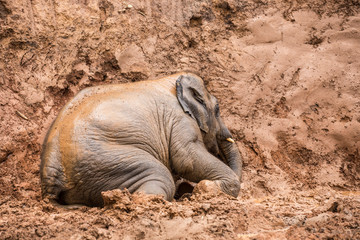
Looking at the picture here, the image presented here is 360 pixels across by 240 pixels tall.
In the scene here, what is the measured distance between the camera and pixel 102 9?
630 centimetres

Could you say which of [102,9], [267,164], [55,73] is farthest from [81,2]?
[267,164]

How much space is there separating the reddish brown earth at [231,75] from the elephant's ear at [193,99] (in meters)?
0.63

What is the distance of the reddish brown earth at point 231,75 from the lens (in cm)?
507

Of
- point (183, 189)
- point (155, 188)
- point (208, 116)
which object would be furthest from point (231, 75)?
point (155, 188)

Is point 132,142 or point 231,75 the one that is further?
point 231,75

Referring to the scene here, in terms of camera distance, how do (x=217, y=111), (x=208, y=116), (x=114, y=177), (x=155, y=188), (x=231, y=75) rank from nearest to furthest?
(x=155, y=188), (x=114, y=177), (x=208, y=116), (x=217, y=111), (x=231, y=75)

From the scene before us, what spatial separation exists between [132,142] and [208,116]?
4.28 feet

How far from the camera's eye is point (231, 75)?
6.83 metres

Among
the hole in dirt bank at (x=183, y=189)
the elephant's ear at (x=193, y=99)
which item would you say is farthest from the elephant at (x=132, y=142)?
the hole in dirt bank at (x=183, y=189)

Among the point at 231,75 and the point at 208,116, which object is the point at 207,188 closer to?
the point at 208,116

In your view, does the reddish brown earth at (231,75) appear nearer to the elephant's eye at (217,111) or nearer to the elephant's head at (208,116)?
the elephant's head at (208,116)

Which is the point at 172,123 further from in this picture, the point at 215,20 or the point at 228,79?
the point at 215,20

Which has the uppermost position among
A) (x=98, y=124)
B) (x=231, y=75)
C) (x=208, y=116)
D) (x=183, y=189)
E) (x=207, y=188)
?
(x=98, y=124)

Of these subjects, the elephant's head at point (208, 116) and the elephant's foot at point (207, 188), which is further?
the elephant's head at point (208, 116)
